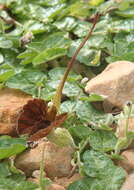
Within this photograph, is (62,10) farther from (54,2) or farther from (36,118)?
(36,118)

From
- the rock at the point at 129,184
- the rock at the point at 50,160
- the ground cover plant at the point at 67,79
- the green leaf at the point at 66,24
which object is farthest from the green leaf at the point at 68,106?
the green leaf at the point at 66,24

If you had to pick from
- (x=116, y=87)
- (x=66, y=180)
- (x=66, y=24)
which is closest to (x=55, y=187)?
(x=66, y=180)

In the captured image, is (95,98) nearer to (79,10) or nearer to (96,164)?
(96,164)

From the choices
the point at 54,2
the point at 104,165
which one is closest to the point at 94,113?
the point at 104,165

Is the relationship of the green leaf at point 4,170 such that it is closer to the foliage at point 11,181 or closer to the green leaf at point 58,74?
the foliage at point 11,181

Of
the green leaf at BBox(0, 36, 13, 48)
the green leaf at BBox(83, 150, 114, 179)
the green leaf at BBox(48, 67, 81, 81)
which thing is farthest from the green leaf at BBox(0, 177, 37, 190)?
the green leaf at BBox(0, 36, 13, 48)

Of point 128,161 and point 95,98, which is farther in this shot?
point 95,98

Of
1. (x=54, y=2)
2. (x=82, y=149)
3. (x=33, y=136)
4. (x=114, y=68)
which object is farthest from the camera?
(x=54, y=2)
